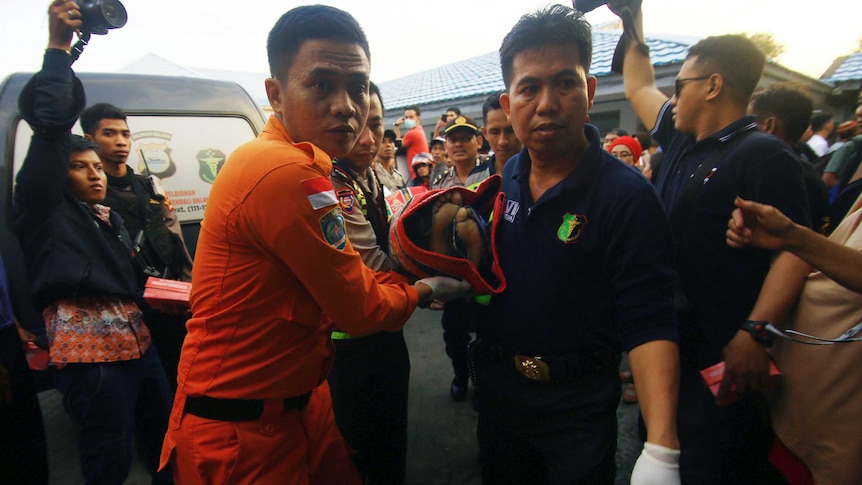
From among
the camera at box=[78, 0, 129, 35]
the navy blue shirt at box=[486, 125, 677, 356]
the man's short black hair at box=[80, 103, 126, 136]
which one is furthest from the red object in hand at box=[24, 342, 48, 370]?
the navy blue shirt at box=[486, 125, 677, 356]

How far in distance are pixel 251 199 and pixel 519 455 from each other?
51.2 inches

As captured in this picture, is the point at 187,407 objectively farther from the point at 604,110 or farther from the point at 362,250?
the point at 604,110

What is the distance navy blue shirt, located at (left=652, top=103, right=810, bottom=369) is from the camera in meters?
1.61

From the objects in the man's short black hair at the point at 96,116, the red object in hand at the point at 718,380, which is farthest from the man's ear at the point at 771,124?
the man's short black hair at the point at 96,116

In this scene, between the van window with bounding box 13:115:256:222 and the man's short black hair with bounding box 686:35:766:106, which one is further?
the van window with bounding box 13:115:256:222

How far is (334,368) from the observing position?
75.9 inches

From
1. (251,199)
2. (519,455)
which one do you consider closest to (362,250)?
(251,199)

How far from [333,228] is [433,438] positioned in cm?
236

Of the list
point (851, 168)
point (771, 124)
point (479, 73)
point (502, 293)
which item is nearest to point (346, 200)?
point (502, 293)

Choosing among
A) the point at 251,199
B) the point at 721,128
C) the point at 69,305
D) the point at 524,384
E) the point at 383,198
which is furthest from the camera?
the point at 383,198

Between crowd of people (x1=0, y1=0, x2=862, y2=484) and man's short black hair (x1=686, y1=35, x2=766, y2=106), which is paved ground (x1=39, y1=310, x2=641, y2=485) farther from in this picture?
man's short black hair (x1=686, y1=35, x2=766, y2=106)

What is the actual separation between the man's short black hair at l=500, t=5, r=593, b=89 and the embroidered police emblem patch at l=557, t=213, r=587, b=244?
0.52 meters

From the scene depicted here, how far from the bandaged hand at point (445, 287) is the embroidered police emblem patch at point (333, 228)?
364mm

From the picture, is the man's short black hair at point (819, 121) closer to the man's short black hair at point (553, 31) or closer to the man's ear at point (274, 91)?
the man's short black hair at point (553, 31)
